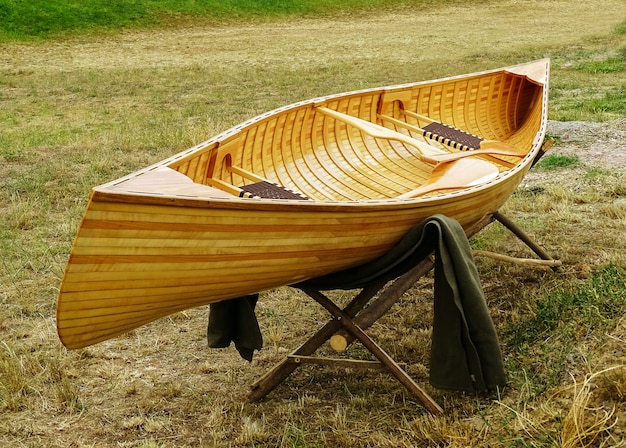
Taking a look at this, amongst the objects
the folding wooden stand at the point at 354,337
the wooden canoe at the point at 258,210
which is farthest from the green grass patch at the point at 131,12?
the folding wooden stand at the point at 354,337

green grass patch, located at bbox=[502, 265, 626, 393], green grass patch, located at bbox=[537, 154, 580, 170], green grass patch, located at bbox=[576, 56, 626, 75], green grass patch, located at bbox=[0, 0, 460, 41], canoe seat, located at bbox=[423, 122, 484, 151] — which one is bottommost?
green grass patch, located at bbox=[0, 0, 460, 41]

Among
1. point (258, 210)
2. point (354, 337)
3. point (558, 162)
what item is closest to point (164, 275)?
point (258, 210)

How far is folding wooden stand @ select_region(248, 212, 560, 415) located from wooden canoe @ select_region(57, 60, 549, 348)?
26 centimetres

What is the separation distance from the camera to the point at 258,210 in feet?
9.69

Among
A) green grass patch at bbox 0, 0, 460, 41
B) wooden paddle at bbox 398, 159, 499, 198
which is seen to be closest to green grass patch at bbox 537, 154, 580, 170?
wooden paddle at bbox 398, 159, 499, 198

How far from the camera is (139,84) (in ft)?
47.4

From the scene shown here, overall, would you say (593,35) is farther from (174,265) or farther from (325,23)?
(174,265)

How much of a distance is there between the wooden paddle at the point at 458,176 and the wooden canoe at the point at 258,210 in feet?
0.04

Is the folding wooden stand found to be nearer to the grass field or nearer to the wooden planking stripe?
the grass field

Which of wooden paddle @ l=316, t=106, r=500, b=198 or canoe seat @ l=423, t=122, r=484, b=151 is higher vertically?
wooden paddle @ l=316, t=106, r=500, b=198

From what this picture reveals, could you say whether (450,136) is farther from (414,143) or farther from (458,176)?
(458,176)

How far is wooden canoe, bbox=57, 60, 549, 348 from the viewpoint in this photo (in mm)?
2764

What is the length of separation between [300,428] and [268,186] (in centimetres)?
129

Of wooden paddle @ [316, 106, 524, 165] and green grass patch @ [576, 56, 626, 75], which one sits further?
green grass patch @ [576, 56, 626, 75]
